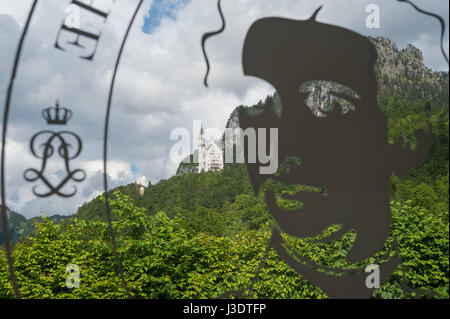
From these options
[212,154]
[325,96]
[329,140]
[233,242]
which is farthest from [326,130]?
A: [233,242]

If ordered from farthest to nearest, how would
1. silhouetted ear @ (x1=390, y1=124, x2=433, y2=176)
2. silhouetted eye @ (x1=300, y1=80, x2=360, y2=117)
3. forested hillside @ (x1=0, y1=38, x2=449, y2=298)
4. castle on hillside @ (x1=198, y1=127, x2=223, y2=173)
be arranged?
1. castle on hillside @ (x1=198, y1=127, x2=223, y2=173)
2. forested hillside @ (x1=0, y1=38, x2=449, y2=298)
3. silhouetted eye @ (x1=300, y1=80, x2=360, y2=117)
4. silhouetted ear @ (x1=390, y1=124, x2=433, y2=176)

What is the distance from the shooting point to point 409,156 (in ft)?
15.2

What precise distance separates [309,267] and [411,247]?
562 cm

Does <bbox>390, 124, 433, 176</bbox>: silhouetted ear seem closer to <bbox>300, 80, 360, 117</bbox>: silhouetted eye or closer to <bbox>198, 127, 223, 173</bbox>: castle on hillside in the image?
<bbox>300, 80, 360, 117</bbox>: silhouetted eye

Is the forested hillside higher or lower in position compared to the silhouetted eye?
lower

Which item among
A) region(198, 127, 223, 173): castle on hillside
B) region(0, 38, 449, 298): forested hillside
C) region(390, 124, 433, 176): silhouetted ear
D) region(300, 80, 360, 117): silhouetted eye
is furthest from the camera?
region(198, 127, 223, 173): castle on hillside

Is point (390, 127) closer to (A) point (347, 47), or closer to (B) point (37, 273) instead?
(A) point (347, 47)

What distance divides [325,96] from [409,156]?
1476mm

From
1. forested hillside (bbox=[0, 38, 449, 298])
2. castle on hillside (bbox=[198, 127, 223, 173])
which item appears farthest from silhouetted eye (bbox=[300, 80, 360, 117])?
castle on hillside (bbox=[198, 127, 223, 173])

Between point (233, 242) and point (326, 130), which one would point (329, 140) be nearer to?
point (326, 130)

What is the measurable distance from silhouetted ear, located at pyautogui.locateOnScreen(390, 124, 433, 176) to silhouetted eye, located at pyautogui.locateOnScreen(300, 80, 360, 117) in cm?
76

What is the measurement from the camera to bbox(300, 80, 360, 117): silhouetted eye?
485cm

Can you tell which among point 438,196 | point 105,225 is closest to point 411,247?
point 438,196

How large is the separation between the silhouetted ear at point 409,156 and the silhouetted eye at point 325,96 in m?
0.76
